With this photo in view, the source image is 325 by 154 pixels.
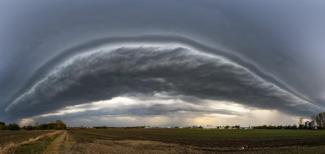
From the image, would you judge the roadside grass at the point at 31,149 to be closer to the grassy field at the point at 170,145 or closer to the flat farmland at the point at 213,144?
the grassy field at the point at 170,145

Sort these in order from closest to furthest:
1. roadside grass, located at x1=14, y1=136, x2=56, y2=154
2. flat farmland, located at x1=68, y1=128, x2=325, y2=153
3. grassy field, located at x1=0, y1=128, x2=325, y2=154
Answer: roadside grass, located at x1=14, y1=136, x2=56, y2=154
grassy field, located at x1=0, y1=128, x2=325, y2=154
flat farmland, located at x1=68, y1=128, x2=325, y2=153

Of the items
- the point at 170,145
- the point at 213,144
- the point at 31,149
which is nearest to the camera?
the point at 31,149

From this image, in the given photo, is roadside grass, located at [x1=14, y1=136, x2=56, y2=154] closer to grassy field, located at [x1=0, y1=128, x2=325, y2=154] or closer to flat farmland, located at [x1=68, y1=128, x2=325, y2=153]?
grassy field, located at [x1=0, y1=128, x2=325, y2=154]

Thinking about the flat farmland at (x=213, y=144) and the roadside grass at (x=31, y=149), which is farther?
the flat farmland at (x=213, y=144)

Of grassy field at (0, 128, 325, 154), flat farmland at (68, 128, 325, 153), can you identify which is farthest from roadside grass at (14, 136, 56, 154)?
flat farmland at (68, 128, 325, 153)

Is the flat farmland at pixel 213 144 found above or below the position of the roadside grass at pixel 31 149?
above

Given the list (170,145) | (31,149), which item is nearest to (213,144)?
(170,145)

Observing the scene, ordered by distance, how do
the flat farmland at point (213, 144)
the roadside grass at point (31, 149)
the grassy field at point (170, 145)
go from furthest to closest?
the flat farmland at point (213, 144)
the grassy field at point (170, 145)
the roadside grass at point (31, 149)

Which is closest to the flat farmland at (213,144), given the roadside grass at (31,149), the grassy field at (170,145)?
the grassy field at (170,145)

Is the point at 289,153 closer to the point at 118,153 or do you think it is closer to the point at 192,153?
the point at 192,153

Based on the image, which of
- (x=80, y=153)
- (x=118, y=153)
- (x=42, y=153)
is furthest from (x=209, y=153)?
(x=42, y=153)

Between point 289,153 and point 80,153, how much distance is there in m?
20.8

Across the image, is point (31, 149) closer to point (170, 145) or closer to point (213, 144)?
point (170, 145)

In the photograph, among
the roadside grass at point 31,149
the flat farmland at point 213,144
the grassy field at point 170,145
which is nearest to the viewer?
the roadside grass at point 31,149
